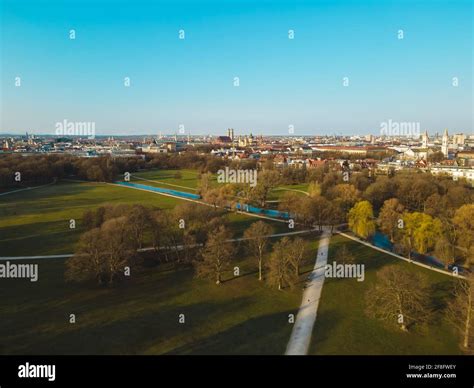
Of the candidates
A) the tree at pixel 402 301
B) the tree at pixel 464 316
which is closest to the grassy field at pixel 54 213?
the tree at pixel 402 301

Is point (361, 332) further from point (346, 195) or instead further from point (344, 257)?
point (346, 195)

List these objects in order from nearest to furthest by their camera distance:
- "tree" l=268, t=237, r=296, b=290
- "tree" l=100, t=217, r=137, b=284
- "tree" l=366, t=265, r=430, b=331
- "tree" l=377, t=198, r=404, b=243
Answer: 1. "tree" l=366, t=265, r=430, b=331
2. "tree" l=268, t=237, r=296, b=290
3. "tree" l=100, t=217, r=137, b=284
4. "tree" l=377, t=198, r=404, b=243

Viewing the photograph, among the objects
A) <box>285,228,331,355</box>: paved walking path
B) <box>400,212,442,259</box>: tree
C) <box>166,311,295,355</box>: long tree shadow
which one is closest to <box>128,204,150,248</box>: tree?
<box>166,311,295,355</box>: long tree shadow

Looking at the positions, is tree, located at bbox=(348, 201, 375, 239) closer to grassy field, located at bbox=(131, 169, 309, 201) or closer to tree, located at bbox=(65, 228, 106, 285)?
grassy field, located at bbox=(131, 169, 309, 201)
